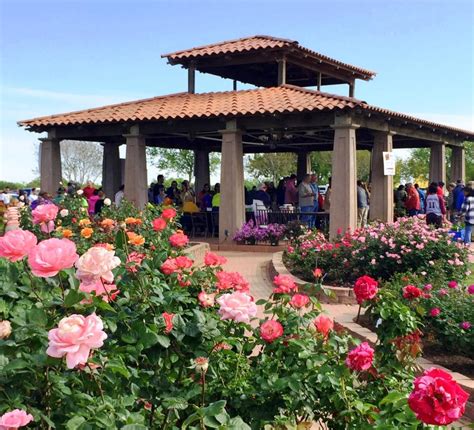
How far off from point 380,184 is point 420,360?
10.9 m

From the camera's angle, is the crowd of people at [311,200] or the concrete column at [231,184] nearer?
the crowd of people at [311,200]

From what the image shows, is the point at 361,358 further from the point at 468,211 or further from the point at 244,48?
the point at 244,48

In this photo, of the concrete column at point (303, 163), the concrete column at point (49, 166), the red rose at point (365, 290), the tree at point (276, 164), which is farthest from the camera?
the tree at point (276, 164)

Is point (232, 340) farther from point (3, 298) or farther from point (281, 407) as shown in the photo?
point (3, 298)

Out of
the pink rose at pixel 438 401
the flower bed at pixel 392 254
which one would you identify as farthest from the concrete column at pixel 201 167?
the pink rose at pixel 438 401

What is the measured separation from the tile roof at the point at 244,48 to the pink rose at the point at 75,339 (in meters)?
→ 14.4

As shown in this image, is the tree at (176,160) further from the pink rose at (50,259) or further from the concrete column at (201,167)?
the pink rose at (50,259)

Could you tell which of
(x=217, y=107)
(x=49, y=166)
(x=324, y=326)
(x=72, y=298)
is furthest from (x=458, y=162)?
(x=72, y=298)

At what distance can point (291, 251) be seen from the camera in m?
10.5

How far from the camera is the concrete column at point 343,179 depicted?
12954mm

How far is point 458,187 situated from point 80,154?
58946 millimetres

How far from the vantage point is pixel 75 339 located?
1723 mm

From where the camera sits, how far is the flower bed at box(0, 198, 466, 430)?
1910 mm

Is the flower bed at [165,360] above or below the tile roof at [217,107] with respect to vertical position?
below
